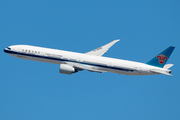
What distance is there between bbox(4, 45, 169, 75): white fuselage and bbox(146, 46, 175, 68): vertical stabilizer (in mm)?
1429

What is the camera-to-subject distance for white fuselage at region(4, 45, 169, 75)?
66875 mm

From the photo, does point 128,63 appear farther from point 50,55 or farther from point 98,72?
point 50,55

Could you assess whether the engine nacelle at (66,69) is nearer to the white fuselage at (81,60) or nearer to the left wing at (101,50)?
the white fuselage at (81,60)

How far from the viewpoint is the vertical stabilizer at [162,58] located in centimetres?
6844

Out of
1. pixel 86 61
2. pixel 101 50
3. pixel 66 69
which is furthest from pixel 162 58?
pixel 66 69

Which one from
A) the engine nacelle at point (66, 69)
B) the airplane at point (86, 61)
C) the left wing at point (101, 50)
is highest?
the left wing at point (101, 50)

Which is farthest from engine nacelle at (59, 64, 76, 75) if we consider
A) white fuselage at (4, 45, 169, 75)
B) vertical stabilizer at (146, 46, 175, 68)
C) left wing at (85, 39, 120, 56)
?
vertical stabilizer at (146, 46, 175, 68)

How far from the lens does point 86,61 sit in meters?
66.8

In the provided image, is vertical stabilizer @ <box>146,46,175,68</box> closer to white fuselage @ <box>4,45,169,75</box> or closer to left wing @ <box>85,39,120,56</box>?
white fuselage @ <box>4,45,169,75</box>

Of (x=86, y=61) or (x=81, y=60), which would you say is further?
(x=81, y=60)

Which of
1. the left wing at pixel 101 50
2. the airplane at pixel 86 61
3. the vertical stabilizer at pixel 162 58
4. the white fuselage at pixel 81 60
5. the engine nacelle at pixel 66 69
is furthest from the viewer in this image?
the left wing at pixel 101 50

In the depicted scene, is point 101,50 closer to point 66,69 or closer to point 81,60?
point 81,60

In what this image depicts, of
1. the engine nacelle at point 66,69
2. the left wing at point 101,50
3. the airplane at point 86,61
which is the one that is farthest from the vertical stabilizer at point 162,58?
the engine nacelle at point 66,69

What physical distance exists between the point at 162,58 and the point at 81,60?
72.9 feet
